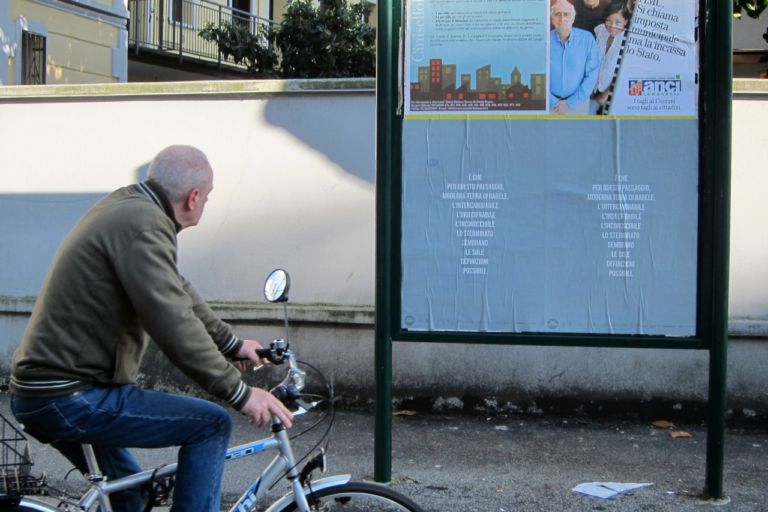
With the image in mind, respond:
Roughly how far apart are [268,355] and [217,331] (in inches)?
10.2

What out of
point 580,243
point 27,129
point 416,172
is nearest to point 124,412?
point 416,172

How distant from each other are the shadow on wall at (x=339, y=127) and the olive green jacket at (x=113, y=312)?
3.61 metres

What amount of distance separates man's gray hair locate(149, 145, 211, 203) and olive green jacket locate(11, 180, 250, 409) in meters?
0.10

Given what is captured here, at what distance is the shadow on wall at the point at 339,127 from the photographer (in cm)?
652

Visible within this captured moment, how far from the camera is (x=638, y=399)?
20.8ft

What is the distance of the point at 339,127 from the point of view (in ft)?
21.5

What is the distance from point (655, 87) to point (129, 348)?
10.3 feet

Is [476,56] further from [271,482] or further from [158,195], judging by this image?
[271,482]

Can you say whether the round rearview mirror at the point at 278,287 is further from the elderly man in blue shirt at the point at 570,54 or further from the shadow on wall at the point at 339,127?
the shadow on wall at the point at 339,127

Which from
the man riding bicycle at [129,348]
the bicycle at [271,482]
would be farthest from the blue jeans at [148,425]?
the bicycle at [271,482]

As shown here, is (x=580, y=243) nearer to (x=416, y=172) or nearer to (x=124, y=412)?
(x=416, y=172)

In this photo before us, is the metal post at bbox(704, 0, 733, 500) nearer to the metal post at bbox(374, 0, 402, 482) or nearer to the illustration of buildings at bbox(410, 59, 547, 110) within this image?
the illustration of buildings at bbox(410, 59, 547, 110)

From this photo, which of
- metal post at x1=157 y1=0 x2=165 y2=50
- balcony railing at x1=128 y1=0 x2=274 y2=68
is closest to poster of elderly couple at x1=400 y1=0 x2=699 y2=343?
balcony railing at x1=128 y1=0 x2=274 y2=68

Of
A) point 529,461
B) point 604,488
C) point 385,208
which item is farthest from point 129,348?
point 529,461
